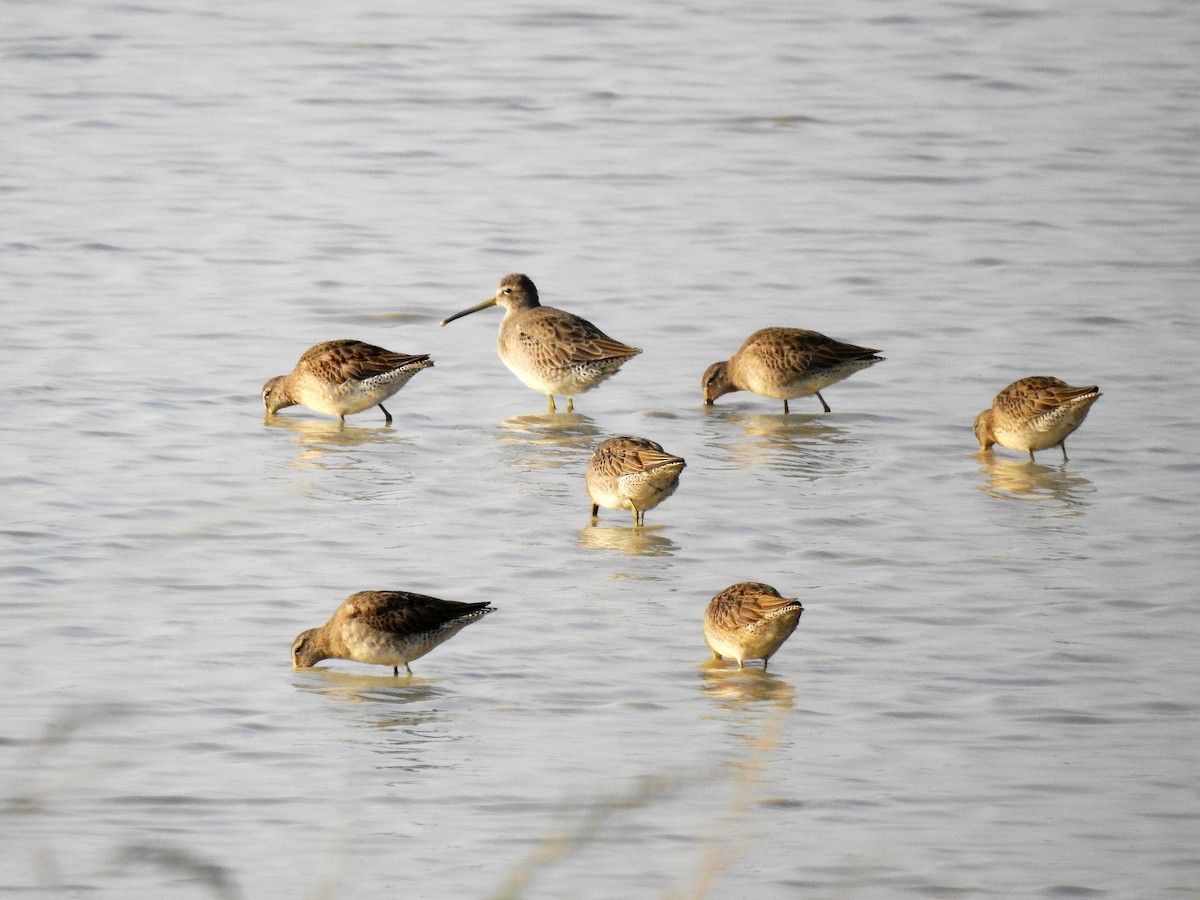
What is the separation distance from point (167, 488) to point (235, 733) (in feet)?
12.0

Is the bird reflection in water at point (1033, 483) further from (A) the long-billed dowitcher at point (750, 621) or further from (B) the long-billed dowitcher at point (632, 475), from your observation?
(A) the long-billed dowitcher at point (750, 621)

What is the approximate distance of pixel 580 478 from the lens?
1184cm

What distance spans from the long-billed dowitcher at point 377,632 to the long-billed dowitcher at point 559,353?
16.6 ft

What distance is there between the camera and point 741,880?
21.5 feet

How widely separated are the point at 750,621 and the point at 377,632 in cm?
151

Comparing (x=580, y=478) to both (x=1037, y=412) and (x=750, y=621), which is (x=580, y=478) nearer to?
(x=1037, y=412)

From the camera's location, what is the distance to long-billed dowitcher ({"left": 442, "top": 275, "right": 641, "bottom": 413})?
13430mm

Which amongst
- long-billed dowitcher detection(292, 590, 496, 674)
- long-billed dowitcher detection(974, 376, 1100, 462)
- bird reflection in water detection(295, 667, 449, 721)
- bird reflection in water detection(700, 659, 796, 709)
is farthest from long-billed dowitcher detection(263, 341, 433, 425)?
bird reflection in water detection(700, 659, 796, 709)

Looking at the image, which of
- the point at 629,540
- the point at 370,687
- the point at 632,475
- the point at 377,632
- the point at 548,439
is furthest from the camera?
the point at 548,439

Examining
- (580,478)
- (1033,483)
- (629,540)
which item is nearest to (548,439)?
(580,478)

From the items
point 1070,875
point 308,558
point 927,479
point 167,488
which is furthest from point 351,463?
point 1070,875

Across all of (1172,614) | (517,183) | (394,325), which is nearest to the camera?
(1172,614)

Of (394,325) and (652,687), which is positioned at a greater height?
(394,325)

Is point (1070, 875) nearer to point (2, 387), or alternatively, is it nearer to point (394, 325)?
point (2, 387)
